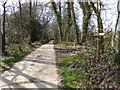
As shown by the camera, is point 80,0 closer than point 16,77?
No

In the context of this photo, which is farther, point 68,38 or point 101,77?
point 68,38

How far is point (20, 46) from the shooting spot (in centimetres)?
1130

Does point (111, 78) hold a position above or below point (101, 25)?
below

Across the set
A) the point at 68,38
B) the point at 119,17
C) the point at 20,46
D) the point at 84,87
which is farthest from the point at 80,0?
the point at 84,87

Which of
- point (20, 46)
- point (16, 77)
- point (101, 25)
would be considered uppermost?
point (101, 25)

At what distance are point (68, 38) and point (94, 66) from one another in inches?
626

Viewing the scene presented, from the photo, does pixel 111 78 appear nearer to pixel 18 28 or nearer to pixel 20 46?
pixel 20 46

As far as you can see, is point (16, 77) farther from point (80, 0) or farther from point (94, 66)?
point (80, 0)

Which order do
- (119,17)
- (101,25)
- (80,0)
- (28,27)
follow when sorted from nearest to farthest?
(101,25), (119,17), (80,0), (28,27)

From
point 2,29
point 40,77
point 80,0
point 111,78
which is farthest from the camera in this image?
point 80,0

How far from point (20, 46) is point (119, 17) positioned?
6.85 metres

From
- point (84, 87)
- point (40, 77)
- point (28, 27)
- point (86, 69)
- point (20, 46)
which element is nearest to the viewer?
point (84, 87)

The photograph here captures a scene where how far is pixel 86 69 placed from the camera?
5207mm

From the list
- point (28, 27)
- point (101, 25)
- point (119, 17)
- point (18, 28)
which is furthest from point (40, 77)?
point (28, 27)
